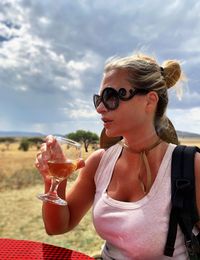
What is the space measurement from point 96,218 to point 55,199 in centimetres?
29

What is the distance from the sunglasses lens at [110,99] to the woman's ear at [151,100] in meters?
0.22

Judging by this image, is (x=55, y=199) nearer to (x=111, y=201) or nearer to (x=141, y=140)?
(x=111, y=201)

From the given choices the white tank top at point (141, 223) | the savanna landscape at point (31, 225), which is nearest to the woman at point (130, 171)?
the white tank top at point (141, 223)

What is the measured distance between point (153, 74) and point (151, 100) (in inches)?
6.9

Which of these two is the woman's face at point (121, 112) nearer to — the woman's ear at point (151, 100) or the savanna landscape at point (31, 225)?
the woman's ear at point (151, 100)

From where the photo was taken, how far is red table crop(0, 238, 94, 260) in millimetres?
1935

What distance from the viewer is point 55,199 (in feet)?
6.80

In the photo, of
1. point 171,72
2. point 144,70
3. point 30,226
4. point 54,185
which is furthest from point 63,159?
point 30,226

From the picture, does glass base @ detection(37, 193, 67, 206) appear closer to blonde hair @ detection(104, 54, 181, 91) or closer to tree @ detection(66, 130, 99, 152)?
tree @ detection(66, 130, 99, 152)

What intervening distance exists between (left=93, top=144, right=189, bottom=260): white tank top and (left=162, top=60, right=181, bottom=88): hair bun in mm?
602

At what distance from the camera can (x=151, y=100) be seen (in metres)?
2.39

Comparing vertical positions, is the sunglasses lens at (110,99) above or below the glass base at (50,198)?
above

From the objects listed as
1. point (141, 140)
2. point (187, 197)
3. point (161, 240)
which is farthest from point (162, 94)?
point (161, 240)

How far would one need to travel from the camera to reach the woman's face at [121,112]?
2.23 meters
